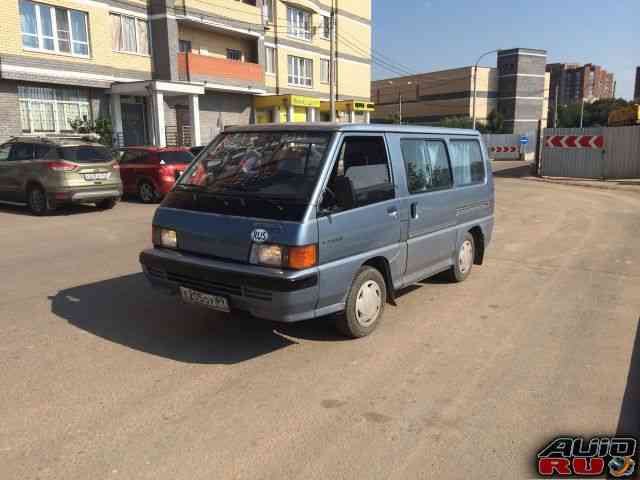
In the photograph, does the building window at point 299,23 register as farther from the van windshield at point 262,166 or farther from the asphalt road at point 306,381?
the van windshield at point 262,166

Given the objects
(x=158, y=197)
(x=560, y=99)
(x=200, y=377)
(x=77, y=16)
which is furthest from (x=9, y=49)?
(x=560, y=99)

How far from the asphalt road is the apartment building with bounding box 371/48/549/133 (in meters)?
88.4

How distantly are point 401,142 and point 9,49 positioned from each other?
20.4m

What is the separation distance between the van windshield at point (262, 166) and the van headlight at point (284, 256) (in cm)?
42

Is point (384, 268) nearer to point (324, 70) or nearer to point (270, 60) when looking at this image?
point (270, 60)

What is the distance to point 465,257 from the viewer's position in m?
6.88

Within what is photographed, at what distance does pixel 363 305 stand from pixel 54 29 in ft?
74.2

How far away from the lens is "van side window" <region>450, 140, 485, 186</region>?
21.2 ft

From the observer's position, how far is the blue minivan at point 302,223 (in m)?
4.22

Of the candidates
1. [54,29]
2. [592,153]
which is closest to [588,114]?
[592,153]

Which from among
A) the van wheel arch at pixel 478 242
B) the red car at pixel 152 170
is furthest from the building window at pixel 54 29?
the van wheel arch at pixel 478 242

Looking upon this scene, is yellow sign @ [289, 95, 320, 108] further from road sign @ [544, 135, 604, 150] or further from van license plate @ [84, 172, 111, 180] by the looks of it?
van license plate @ [84, 172, 111, 180]

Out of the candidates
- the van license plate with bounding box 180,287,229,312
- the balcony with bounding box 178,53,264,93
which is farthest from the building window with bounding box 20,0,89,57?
the van license plate with bounding box 180,287,229,312

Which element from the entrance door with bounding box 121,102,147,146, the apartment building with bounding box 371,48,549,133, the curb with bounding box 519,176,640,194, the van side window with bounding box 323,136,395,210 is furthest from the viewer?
the apartment building with bounding box 371,48,549,133
